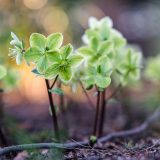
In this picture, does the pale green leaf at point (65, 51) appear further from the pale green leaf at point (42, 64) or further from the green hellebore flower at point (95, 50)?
the green hellebore flower at point (95, 50)

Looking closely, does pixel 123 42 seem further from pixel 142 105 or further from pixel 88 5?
pixel 88 5

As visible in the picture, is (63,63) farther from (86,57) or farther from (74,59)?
(86,57)

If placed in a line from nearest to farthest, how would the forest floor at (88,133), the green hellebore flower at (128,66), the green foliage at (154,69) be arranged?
1. the forest floor at (88,133)
2. the green hellebore flower at (128,66)
3. the green foliage at (154,69)

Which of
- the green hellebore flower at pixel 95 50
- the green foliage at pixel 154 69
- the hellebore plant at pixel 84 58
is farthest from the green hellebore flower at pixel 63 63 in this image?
the green foliage at pixel 154 69

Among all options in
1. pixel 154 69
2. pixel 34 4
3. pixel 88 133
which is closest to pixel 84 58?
pixel 88 133

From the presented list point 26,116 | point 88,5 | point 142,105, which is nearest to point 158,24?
point 88,5

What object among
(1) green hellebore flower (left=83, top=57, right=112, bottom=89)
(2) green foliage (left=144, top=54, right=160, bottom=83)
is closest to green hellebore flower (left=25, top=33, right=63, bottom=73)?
(1) green hellebore flower (left=83, top=57, right=112, bottom=89)

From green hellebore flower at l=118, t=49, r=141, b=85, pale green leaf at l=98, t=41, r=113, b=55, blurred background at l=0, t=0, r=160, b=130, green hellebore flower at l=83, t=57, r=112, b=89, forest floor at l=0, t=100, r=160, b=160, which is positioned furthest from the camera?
blurred background at l=0, t=0, r=160, b=130

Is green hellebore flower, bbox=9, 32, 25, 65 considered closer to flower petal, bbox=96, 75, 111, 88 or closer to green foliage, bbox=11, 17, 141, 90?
green foliage, bbox=11, 17, 141, 90
